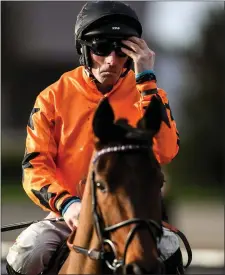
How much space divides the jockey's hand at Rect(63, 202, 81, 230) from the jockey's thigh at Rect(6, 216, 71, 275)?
0.37 metres

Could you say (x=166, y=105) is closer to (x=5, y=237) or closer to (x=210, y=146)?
(x=5, y=237)

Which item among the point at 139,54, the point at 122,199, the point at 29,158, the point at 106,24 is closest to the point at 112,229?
the point at 122,199

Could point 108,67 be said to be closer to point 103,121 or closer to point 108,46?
point 108,46

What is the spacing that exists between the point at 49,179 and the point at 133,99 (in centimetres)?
88

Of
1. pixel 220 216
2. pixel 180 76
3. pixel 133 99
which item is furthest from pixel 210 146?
pixel 133 99

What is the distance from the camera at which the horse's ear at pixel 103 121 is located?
363 centimetres

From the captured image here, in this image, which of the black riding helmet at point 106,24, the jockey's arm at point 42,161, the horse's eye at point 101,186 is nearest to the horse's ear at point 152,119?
the horse's eye at point 101,186

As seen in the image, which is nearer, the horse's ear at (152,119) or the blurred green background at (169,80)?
the horse's ear at (152,119)

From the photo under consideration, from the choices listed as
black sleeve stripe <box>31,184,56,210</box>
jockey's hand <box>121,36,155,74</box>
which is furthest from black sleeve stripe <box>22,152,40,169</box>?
jockey's hand <box>121,36,155,74</box>

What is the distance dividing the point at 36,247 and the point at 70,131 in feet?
2.60

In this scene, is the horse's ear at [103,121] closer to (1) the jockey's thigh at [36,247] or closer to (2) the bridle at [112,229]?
(2) the bridle at [112,229]

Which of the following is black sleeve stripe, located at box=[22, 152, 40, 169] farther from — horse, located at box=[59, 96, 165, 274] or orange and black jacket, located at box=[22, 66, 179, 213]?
horse, located at box=[59, 96, 165, 274]

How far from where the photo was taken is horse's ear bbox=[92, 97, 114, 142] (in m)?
3.63

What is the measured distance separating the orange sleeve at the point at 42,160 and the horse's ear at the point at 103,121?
2.46 feet
